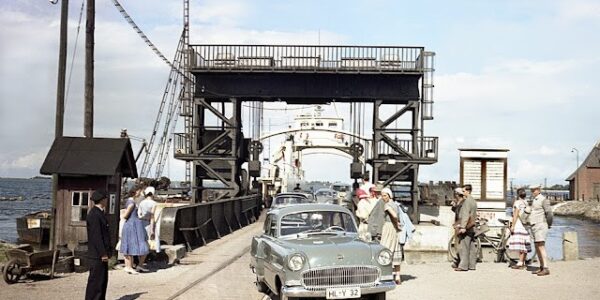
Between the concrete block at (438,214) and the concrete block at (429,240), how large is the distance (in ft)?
60.2

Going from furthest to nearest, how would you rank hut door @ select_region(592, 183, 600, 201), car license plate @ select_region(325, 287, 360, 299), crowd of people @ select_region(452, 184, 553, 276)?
hut door @ select_region(592, 183, 600, 201), crowd of people @ select_region(452, 184, 553, 276), car license plate @ select_region(325, 287, 360, 299)

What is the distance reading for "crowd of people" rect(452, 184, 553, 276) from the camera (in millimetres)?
14852

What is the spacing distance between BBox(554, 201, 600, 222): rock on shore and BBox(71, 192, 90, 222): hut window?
62445mm

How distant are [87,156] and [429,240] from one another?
8.66 m

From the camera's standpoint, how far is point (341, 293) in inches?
391

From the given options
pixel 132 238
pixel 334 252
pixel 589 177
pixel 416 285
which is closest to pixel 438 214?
pixel 416 285

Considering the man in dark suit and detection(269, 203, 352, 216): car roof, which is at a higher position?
detection(269, 203, 352, 216): car roof

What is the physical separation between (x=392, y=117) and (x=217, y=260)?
1791 cm

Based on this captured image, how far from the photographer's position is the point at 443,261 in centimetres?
1770

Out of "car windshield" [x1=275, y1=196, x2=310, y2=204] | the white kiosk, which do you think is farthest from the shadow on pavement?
"car windshield" [x1=275, y1=196, x2=310, y2=204]

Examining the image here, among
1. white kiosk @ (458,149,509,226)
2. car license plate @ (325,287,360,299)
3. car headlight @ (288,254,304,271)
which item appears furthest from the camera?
white kiosk @ (458,149,509,226)

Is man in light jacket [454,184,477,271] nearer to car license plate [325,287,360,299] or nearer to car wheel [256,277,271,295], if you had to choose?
car wheel [256,277,271,295]

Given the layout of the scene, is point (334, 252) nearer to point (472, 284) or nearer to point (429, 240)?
point (472, 284)

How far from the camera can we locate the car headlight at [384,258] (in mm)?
10297
